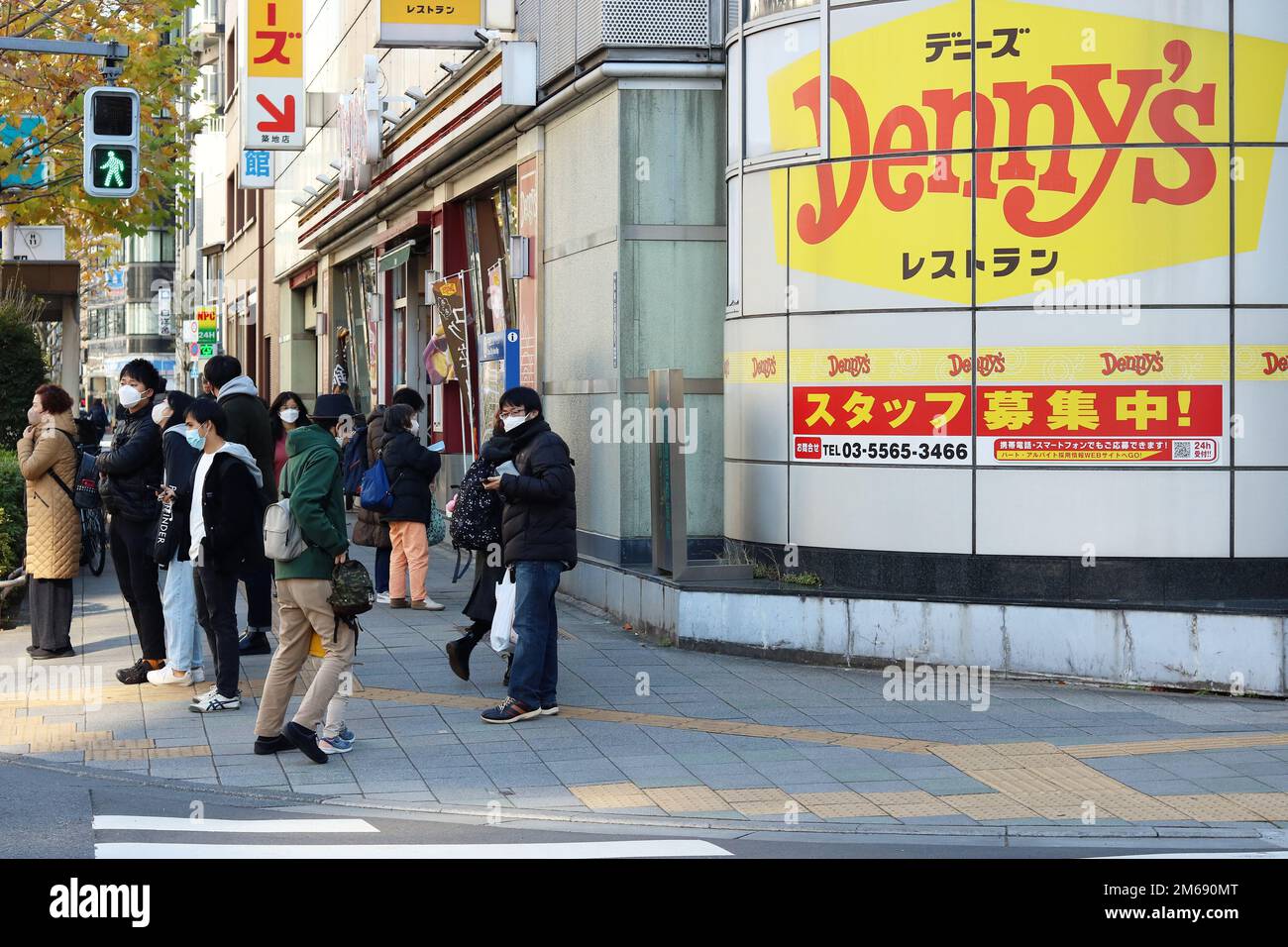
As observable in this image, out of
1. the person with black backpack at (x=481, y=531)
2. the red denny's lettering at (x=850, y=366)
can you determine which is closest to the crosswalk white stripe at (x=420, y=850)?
the person with black backpack at (x=481, y=531)

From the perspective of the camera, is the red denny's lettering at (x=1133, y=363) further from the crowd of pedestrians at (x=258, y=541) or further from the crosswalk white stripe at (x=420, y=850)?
the crosswalk white stripe at (x=420, y=850)

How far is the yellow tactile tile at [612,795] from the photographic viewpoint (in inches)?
293

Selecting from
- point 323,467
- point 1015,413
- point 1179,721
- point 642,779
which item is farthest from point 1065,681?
point 323,467

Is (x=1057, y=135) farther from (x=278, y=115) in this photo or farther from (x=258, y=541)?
(x=278, y=115)

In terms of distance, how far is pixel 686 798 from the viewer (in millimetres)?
7574

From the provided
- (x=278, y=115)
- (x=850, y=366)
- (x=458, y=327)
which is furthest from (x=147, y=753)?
(x=278, y=115)

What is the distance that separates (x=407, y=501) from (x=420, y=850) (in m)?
7.48

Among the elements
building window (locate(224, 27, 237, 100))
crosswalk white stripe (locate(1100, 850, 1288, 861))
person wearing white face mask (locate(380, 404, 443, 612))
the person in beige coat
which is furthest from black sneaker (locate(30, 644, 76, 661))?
building window (locate(224, 27, 237, 100))

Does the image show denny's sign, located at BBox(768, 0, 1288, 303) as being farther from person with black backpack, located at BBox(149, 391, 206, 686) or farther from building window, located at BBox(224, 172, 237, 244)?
building window, located at BBox(224, 172, 237, 244)

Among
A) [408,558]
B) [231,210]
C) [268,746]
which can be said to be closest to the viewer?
[268,746]

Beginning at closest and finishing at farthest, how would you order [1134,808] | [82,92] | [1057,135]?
[1134,808]
[1057,135]
[82,92]

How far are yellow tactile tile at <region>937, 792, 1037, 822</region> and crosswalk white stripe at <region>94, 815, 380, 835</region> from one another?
8.54ft

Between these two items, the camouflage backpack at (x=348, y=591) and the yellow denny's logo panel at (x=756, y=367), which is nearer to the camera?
the camouflage backpack at (x=348, y=591)

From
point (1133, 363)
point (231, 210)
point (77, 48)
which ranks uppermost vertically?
point (231, 210)
